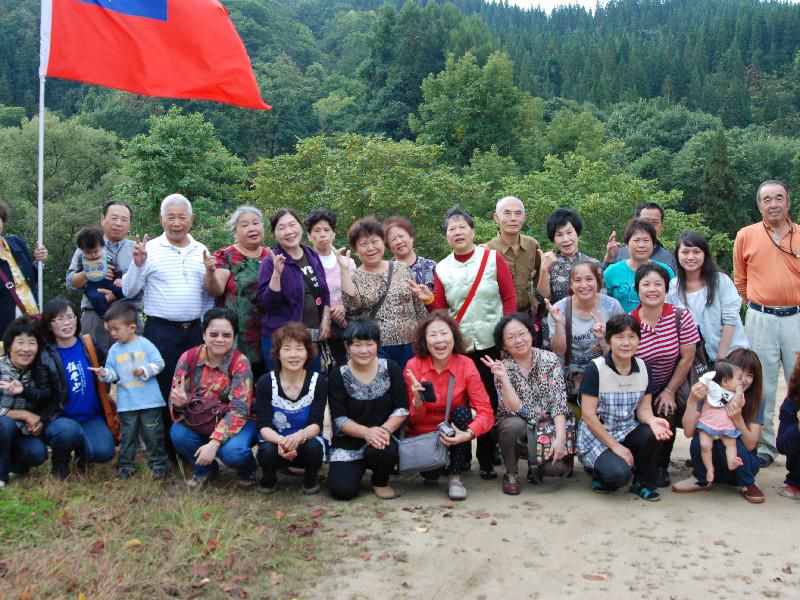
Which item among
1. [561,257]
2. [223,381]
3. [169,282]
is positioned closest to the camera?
[223,381]

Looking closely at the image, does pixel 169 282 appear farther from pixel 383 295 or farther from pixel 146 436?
pixel 383 295

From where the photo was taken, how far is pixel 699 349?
18.7 ft

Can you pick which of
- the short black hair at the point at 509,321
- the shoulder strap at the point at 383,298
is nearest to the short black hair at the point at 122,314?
the shoulder strap at the point at 383,298

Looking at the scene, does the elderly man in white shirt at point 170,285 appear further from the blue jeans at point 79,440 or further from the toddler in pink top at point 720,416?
the toddler in pink top at point 720,416

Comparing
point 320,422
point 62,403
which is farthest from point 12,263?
point 320,422

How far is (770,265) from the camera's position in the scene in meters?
5.83

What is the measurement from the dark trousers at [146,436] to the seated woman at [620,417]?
10.4ft

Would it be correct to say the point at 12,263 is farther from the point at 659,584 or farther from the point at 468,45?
the point at 468,45

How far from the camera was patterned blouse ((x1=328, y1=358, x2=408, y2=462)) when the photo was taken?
5.20 metres

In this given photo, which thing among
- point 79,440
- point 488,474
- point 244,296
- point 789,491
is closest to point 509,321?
point 488,474

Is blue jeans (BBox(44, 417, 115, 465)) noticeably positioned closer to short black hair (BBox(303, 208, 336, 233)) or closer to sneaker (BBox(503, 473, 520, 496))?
short black hair (BBox(303, 208, 336, 233))

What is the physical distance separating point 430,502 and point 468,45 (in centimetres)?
6625

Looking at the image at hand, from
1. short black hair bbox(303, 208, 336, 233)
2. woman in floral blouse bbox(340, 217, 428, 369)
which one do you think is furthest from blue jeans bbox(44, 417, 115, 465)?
short black hair bbox(303, 208, 336, 233)

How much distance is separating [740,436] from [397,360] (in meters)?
2.60
